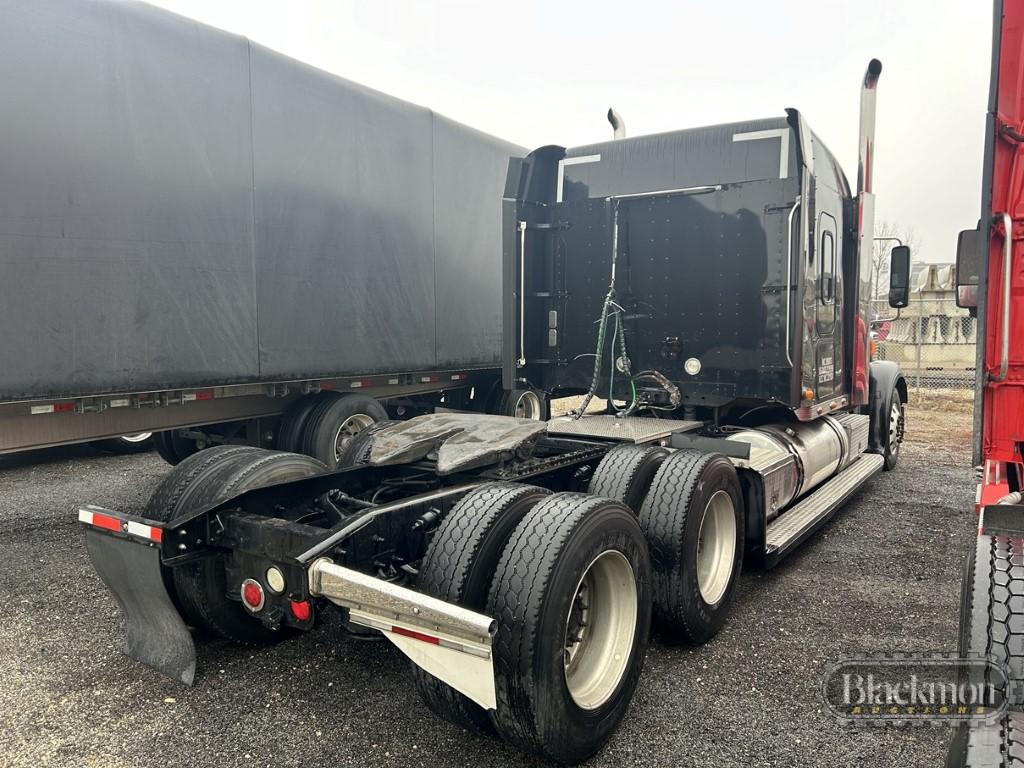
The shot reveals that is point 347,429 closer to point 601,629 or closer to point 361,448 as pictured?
point 361,448

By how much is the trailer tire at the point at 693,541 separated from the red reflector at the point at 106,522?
246 cm

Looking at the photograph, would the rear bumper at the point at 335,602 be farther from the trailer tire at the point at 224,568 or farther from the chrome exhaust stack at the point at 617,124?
the chrome exhaust stack at the point at 617,124

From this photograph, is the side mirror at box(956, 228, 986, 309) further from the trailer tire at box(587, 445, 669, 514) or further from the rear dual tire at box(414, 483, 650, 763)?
the rear dual tire at box(414, 483, 650, 763)

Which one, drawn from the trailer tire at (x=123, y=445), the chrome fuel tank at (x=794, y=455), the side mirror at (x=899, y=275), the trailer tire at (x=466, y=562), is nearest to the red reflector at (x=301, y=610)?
the trailer tire at (x=466, y=562)

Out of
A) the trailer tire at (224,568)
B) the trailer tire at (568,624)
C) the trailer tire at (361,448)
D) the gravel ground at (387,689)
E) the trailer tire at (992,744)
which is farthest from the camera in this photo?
the trailer tire at (361,448)

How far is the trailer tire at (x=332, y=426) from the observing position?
693 cm

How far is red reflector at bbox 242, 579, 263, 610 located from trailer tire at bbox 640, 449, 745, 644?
1905mm

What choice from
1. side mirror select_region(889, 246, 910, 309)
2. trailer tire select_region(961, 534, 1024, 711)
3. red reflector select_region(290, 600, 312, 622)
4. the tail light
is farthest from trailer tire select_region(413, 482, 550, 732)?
side mirror select_region(889, 246, 910, 309)

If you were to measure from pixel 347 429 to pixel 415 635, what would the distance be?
5138 millimetres

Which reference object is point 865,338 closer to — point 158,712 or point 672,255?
point 672,255

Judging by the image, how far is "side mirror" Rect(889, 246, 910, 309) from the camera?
6.43m

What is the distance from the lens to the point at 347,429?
730 cm

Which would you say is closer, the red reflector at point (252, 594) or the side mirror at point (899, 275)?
the red reflector at point (252, 594)

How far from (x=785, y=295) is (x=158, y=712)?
14.8 feet
